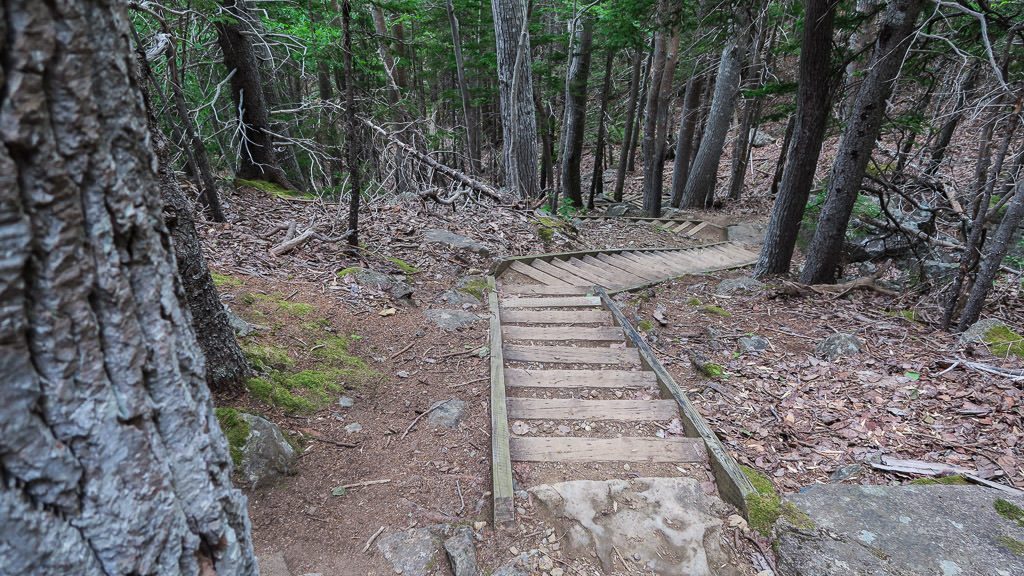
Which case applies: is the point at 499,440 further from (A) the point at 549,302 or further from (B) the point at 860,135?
(B) the point at 860,135

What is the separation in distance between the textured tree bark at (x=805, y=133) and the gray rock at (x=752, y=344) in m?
2.92

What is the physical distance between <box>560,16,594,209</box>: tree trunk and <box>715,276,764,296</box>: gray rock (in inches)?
226

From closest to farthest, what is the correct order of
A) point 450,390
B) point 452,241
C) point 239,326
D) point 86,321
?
point 86,321 < point 239,326 < point 450,390 < point 452,241

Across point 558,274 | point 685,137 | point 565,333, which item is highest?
point 685,137

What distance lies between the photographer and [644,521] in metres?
2.68

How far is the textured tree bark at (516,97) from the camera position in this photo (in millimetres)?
9578

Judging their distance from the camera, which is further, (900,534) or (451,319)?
(451,319)

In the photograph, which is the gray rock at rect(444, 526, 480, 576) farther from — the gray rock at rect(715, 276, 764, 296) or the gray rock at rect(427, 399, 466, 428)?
the gray rock at rect(715, 276, 764, 296)

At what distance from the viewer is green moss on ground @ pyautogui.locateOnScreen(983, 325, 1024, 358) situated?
423 cm

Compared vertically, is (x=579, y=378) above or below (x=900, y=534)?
below

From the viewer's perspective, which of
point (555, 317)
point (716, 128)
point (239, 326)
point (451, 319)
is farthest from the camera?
point (716, 128)

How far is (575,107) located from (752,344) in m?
10.1

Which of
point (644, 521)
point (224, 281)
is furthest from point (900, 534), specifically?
point (224, 281)

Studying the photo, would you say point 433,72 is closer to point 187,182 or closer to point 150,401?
point 187,182
